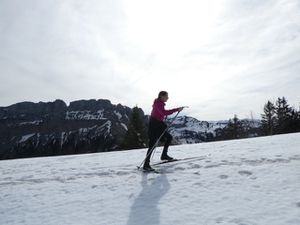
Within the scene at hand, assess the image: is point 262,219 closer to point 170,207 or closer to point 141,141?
point 170,207

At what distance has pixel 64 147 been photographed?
183 metres

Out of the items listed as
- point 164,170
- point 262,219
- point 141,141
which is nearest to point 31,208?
point 164,170

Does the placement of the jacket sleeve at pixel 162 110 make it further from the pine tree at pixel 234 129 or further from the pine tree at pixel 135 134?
the pine tree at pixel 234 129

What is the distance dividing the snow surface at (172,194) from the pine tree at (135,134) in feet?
121

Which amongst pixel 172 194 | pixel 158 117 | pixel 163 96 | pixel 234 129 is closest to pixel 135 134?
pixel 234 129

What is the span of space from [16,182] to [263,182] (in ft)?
23.3

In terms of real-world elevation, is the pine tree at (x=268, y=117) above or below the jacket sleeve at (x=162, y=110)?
above

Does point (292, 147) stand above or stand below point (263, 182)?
above

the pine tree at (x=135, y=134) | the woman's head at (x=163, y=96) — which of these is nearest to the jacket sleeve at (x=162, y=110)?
the woman's head at (x=163, y=96)

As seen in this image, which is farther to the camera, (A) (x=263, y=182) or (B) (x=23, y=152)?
(B) (x=23, y=152)

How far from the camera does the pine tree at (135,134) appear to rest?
155 feet

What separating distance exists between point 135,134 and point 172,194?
41.3 metres

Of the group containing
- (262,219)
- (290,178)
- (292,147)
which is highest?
(292,147)

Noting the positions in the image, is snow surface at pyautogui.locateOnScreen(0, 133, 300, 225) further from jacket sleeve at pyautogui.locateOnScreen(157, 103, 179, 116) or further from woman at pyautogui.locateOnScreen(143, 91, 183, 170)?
jacket sleeve at pyautogui.locateOnScreen(157, 103, 179, 116)
